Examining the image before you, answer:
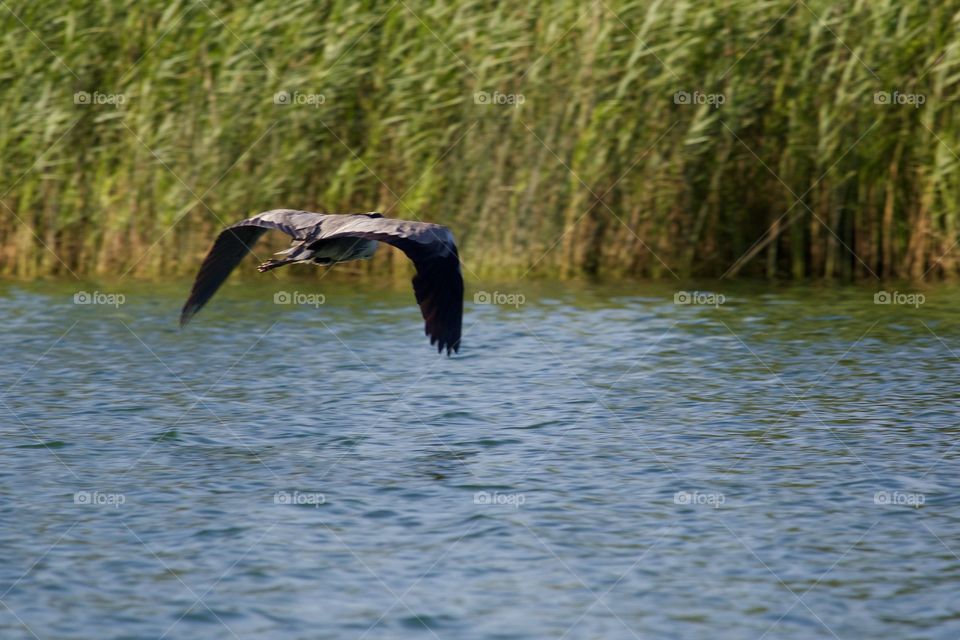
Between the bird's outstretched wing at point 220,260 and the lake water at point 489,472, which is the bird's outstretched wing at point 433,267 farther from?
the bird's outstretched wing at point 220,260

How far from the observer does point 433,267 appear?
7273 mm

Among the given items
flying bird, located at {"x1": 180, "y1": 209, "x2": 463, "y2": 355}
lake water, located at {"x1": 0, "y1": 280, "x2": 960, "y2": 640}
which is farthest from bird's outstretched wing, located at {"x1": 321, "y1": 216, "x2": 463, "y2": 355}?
lake water, located at {"x1": 0, "y1": 280, "x2": 960, "y2": 640}

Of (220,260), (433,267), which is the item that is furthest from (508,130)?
(433,267)

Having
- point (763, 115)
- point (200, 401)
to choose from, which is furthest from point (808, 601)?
point (763, 115)

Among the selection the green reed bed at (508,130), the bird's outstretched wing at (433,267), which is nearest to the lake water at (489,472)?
the bird's outstretched wing at (433,267)

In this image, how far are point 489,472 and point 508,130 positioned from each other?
605cm

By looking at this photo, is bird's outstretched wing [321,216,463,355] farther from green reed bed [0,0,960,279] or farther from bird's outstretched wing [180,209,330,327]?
green reed bed [0,0,960,279]

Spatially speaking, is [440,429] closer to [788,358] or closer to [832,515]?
[832,515]

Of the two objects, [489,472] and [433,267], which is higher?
[433,267]

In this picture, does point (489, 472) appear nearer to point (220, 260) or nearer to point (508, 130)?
point (220, 260)

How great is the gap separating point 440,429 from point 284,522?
6.12ft

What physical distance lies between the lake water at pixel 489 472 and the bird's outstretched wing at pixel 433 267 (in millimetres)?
749

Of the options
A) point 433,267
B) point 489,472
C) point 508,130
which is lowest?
point 489,472

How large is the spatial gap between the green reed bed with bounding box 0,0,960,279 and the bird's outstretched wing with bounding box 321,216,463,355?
5770 mm
